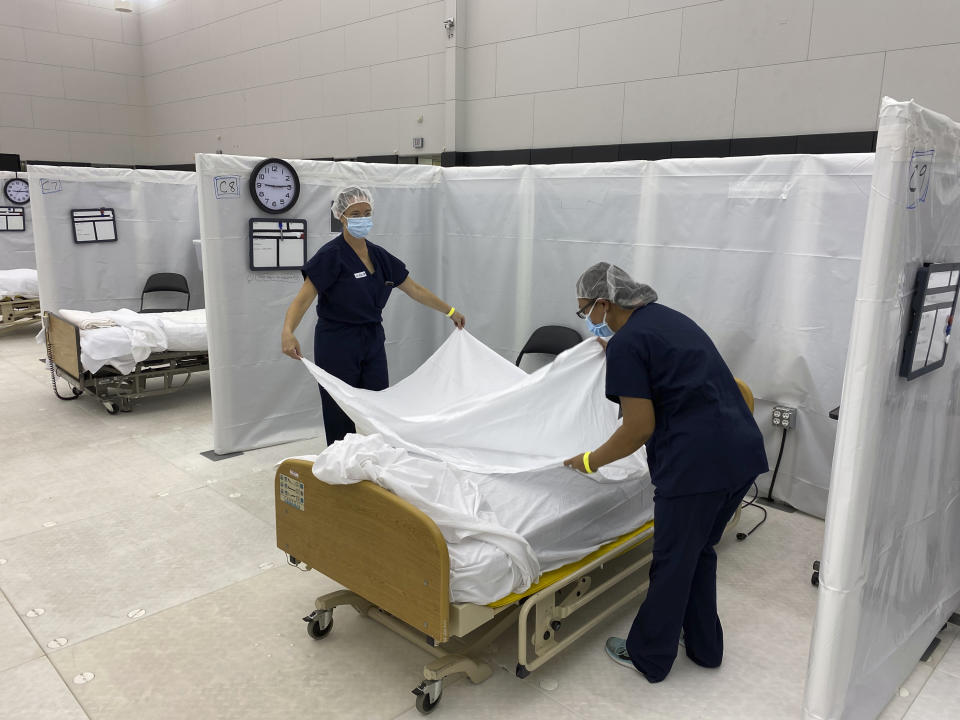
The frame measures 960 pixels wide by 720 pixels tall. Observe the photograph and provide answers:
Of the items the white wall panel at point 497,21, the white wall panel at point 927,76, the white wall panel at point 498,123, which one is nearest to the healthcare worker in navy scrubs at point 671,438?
the white wall panel at point 927,76

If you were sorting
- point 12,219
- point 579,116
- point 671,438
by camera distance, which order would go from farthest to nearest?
point 12,219
point 579,116
point 671,438

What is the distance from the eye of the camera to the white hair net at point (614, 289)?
6.88ft

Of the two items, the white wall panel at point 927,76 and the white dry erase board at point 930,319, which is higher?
the white wall panel at point 927,76

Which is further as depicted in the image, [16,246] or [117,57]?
[117,57]

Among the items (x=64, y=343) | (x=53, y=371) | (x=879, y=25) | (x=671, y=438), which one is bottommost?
(x=53, y=371)

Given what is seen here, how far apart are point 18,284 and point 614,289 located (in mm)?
7217

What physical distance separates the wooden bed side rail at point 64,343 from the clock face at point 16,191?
326 centimetres

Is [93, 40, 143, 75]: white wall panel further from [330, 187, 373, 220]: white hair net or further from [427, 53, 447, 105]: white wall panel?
[330, 187, 373, 220]: white hair net

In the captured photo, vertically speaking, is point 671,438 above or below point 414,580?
above

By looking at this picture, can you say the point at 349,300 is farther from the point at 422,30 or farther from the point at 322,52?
the point at 322,52

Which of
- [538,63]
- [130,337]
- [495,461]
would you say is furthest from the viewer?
[538,63]

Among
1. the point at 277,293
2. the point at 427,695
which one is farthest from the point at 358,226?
the point at 427,695

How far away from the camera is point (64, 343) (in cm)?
487

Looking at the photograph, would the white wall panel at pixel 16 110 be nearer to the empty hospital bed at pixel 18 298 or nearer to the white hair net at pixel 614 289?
the empty hospital bed at pixel 18 298
